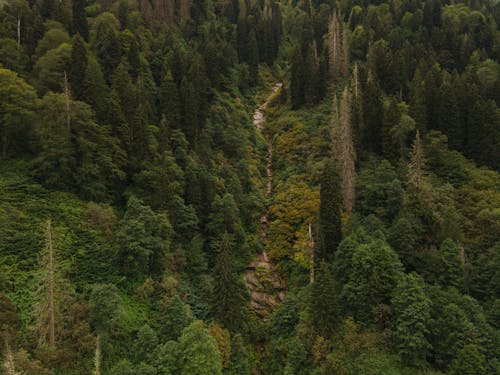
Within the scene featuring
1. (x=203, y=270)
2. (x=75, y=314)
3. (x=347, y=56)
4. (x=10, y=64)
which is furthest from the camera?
(x=347, y=56)

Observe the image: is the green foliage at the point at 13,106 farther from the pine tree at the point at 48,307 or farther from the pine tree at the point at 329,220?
the pine tree at the point at 329,220

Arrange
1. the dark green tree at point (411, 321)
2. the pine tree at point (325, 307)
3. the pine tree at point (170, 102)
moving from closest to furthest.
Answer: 1. the dark green tree at point (411, 321)
2. the pine tree at point (325, 307)
3. the pine tree at point (170, 102)

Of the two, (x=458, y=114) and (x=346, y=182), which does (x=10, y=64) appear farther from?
(x=458, y=114)

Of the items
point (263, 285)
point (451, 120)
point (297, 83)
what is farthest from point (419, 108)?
point (263, 285)

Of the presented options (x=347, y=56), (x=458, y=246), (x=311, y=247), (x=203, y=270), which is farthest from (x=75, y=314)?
(x=347, y=56)

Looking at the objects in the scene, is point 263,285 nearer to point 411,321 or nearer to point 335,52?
point 411,321

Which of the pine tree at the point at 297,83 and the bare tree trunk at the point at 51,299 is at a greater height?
the pine tree at the point at 297,83

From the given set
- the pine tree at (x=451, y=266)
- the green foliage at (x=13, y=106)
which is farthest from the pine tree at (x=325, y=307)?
the green foliage at (x=13, y=106)
